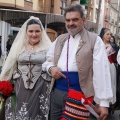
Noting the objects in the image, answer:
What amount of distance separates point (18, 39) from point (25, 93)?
2.42 ft

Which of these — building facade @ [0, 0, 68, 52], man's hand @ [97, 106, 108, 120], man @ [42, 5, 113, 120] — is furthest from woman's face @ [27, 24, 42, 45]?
building facade @ [0, 0, 68, 52]

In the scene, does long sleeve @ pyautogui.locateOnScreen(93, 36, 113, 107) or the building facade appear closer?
long sleeve @ pyautogui.locateOnScreen(93, 36, 113, 107)

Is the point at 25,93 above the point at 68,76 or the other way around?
the other way around

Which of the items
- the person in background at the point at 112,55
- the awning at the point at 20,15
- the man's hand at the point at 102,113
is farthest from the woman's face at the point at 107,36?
the awning at the point at 20,15

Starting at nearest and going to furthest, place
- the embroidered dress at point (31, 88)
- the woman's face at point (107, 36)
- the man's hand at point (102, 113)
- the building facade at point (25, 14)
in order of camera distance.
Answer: the man's hand at point (102, 113)
the embroidered dress at point (31, 88)
the woman's face at point (107, 36)
the building facade at point (25, 14)

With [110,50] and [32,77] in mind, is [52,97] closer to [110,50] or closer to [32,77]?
[32,77]

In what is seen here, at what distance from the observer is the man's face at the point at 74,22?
2.86m

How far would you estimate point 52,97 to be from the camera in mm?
3100

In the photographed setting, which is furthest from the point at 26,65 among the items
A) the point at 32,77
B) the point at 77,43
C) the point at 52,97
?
the point at 77,43

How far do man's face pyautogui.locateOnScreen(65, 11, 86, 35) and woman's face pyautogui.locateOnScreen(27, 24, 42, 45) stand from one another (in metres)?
1.09

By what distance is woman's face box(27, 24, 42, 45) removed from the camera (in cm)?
393

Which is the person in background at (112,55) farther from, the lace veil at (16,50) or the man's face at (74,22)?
the man's face at (74,22)

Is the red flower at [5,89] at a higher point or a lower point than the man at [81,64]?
lower

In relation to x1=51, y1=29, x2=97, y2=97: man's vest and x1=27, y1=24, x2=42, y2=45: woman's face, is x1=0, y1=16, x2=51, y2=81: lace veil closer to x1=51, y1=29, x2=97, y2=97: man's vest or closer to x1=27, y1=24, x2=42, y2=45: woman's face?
x1=27, y1=24, x2=42, y2=45: woman's face
